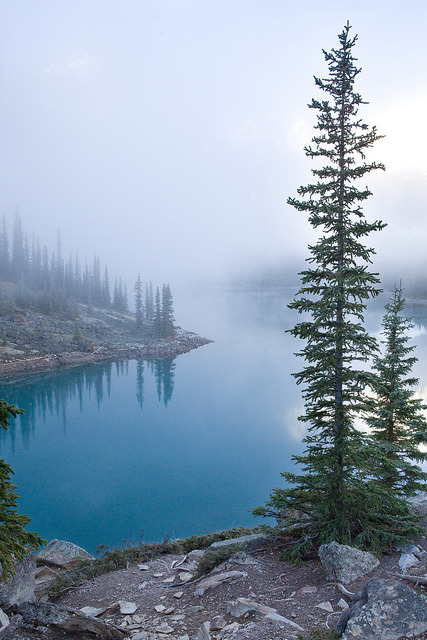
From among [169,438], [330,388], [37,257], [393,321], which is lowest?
[169,438]

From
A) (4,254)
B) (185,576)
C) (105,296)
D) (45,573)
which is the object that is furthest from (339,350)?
(4,254)

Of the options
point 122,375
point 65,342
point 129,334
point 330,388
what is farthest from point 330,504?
point 129,334

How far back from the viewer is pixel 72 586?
26.3 ft

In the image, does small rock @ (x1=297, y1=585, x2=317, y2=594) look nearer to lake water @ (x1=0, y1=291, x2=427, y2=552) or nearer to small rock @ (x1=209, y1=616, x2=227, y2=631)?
small rock @ (x1=209, y1=616, x2=227, y2=631)

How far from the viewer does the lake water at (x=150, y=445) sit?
20.1m

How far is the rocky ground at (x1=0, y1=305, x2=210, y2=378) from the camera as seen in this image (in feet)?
182

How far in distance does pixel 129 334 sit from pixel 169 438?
5182cm

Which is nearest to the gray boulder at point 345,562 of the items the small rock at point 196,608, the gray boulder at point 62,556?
the small rock at point 196,608

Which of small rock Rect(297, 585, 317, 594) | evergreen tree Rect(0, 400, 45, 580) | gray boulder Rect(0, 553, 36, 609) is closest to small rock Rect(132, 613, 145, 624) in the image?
gray boulder Rect(0, 553, 36, 609)

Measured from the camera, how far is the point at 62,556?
11.3m

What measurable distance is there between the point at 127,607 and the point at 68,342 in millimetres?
62773

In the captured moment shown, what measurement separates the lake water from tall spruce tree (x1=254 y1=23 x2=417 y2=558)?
8.91m

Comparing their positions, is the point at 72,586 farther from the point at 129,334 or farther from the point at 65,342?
the point at 129,334

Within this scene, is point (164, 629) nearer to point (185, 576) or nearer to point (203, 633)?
point (203, 633)
